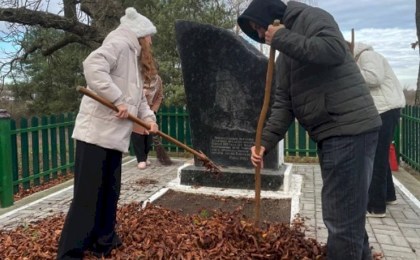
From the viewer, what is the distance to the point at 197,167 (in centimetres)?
595

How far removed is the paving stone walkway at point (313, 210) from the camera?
3969 mm

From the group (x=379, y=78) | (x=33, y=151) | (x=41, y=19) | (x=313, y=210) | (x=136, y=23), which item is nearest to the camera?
(x=136, y=23)

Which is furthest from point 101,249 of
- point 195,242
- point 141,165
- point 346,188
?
point 141,165

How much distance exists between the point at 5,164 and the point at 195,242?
134 inches

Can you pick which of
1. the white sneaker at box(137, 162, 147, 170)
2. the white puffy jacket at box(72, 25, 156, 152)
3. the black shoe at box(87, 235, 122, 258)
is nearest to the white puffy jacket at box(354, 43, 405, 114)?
the white puffy jacket at box(72, 25, 156, 152)

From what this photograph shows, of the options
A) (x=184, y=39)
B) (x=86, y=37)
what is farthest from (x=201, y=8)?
(x=184, y=39)

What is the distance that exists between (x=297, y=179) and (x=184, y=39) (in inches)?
102

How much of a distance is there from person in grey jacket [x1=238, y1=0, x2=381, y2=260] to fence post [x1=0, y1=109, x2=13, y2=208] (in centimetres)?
406

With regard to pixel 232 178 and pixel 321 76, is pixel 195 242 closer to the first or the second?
pixel 321 76

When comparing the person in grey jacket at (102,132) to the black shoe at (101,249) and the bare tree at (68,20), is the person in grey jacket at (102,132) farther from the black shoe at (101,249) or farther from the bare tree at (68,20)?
the bare tree at (68,20)

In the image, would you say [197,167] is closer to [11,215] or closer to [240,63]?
[240,63]

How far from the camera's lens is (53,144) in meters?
7.04

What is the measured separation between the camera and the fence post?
5.52 metres

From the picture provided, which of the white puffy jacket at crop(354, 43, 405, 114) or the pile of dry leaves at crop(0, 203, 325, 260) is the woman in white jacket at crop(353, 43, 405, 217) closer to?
the white puffy jacket at crop(354, 43, 405, 114)
